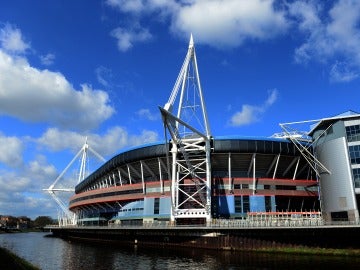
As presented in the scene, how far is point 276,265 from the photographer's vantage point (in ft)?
132

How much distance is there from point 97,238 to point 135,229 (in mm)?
23877

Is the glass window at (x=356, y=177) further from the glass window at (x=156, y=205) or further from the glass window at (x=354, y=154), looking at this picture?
the glass window at (x=156, y=205)

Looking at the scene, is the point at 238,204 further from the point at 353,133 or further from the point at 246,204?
the point at 353,133

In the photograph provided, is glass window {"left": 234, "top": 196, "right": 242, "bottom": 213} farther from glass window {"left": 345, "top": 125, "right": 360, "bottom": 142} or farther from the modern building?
glass window {"left": 345, "top": 125, "right": 360, "bottom": 142}

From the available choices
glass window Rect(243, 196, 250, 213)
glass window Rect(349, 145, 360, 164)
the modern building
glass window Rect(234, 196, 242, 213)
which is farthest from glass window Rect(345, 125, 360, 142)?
glass window Rect(234, 196, 242, 213)

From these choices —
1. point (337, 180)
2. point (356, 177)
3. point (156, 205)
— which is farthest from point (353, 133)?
point (156, 205)

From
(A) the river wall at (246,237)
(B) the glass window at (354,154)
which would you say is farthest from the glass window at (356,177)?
(A) the river wall at (246,237)

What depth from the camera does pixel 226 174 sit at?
8500cm

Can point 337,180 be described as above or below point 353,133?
below

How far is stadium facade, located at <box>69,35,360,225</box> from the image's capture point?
67438 millimetres

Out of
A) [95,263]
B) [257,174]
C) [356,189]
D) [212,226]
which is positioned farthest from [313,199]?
[95,263]

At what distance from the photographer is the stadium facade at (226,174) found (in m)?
67.4

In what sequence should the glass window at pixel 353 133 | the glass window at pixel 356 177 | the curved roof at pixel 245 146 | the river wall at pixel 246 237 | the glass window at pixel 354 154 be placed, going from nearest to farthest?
1. the river wall at pixel 246 237
2. the glass window at pixel 356 177
3. the glass window at pixel 354 154
4. the glass window at pixel 353 133
5. the curved roof at pixel 245 146

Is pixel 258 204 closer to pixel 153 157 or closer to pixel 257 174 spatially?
pixel 257 174
